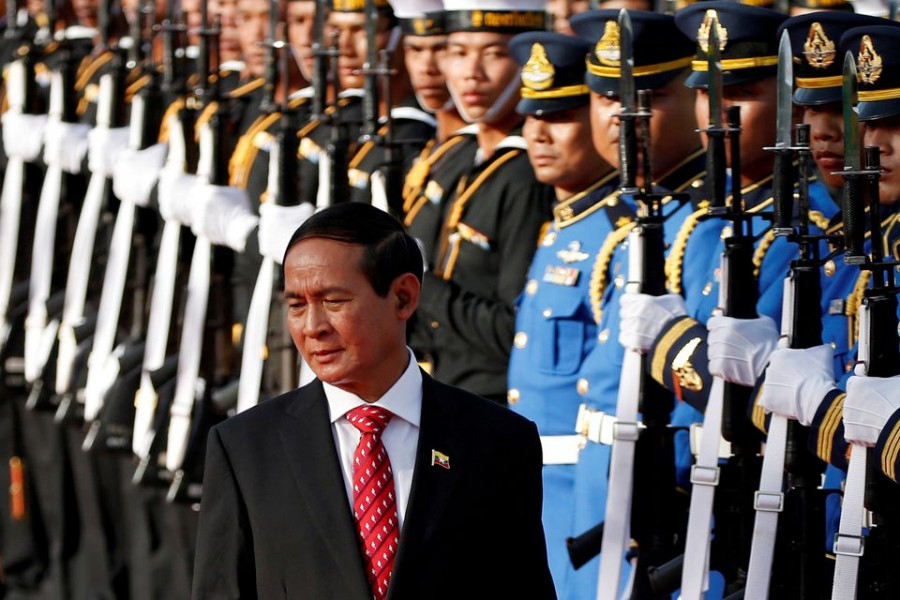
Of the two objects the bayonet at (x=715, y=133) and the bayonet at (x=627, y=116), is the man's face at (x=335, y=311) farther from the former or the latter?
the bayonet at (x=627, y=116)

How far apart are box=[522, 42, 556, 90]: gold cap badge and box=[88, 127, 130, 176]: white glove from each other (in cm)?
384

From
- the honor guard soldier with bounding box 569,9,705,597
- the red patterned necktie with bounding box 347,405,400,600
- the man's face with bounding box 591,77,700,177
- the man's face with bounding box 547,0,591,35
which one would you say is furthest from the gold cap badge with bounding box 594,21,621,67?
the red patterned necktie with bounding box 347,405,400,600

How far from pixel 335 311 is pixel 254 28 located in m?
6.44

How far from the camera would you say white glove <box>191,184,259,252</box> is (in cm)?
980

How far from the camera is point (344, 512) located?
15.4ft

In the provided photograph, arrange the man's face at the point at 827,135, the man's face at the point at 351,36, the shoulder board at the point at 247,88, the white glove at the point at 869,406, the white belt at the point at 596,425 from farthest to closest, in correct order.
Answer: the shoulder board at the point at 247,88, the man's face at the point at 351,36, the white belt at the point at 596,425, the man's face at the point at 827,135, the white glove at the point at 869,406

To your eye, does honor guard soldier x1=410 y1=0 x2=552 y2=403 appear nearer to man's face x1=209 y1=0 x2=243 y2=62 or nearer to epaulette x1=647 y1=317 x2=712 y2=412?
epaulette x1=647 y1=317 x2=712 y2=412

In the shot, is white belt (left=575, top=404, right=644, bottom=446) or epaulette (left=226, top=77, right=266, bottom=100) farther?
epaulette (left=226, top=77, right=266, bottom=100)

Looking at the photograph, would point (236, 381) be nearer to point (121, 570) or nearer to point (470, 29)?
point (121, 570)

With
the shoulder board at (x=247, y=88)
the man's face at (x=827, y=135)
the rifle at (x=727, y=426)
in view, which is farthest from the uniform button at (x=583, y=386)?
the shoulder board at (x=247, y=88)

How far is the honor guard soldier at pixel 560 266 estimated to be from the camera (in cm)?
744

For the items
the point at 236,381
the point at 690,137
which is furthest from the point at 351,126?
the point at 690,137

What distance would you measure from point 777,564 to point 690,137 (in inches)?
67.2

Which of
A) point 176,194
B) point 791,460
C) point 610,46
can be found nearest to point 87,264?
point 176,194
